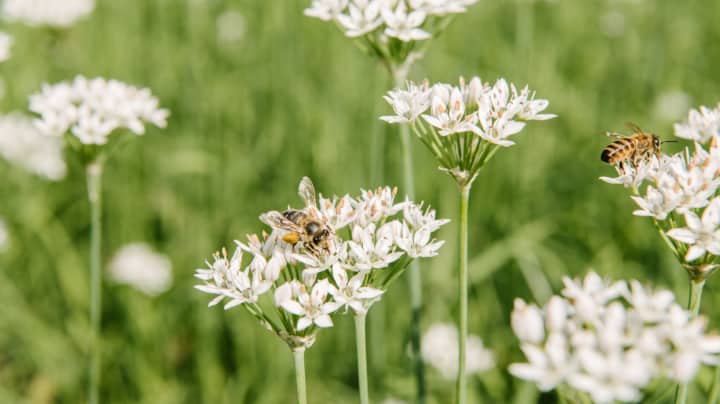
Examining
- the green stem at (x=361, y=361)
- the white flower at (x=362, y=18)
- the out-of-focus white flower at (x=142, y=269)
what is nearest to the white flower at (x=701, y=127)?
the white flower at (x=362, y=18)

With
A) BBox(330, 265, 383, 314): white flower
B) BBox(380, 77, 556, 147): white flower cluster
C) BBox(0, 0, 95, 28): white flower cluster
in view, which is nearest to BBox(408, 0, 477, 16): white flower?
BBox(380, 77, 556, 147): white flower cluster

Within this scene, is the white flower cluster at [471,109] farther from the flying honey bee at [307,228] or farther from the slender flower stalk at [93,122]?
the slender flower stalk at [93,122]

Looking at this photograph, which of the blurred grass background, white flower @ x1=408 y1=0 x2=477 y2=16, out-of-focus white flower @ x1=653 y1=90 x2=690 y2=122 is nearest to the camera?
white flower @ x1=408 y1=0 x2=477 y2=16

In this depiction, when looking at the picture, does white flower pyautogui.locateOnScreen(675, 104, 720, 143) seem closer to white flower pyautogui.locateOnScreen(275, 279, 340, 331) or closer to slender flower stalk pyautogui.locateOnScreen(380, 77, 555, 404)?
slender flower stalk pyautogui.locateOnScreen(380, 77, 555, 404)

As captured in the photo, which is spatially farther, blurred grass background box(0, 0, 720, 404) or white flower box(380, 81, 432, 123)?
blurred grass background box(0, 0, 720, 404)

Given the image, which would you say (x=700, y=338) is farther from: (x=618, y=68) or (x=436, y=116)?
(x=618, y=68)

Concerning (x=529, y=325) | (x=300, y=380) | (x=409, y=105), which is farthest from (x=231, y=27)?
(x=529, y=325)

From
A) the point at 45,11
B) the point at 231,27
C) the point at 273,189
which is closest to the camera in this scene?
the point at 273,189

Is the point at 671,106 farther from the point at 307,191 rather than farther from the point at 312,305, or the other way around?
Result: the point at 312,305
